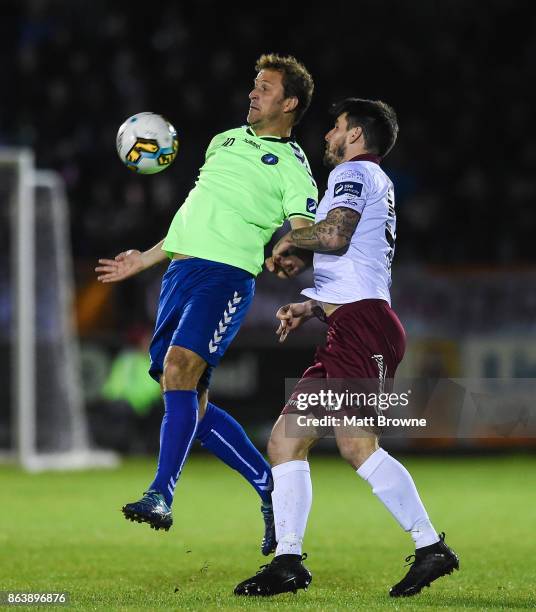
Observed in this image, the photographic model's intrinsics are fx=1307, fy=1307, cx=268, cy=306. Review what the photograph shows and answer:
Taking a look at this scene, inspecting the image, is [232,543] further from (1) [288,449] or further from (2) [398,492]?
(2) [398,492]

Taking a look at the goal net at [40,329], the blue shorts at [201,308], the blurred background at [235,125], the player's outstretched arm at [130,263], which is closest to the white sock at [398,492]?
the blue shorts at [201,308]

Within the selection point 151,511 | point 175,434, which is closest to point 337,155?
point 175,434

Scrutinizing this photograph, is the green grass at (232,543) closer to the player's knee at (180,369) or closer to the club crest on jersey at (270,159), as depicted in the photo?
the player's knee at (180,369)

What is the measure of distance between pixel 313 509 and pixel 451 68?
36.6 feet

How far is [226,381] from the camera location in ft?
51.8

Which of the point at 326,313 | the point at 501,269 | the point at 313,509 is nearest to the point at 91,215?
the point at 501,269

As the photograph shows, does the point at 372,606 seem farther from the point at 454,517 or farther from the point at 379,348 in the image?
the point at 454,517

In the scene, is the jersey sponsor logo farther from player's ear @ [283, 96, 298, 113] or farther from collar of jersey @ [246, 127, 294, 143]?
player's ear @ [283, 96, 298, 113]

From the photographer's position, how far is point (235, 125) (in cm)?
1878

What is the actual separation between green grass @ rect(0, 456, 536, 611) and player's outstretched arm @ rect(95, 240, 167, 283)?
132cm

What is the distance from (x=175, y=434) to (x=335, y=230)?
1.07 meters

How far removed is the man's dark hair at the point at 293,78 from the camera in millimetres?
5879

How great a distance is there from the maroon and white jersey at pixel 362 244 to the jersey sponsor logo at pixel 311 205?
0.27 meters

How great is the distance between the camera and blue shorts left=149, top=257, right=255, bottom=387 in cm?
549
